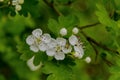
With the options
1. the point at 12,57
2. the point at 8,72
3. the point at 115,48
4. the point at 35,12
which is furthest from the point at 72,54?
the point at 8,72

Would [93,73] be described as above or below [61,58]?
below

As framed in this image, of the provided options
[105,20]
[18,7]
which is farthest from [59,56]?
[18,7]

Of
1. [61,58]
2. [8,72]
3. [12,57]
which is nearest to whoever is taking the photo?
[61,58]

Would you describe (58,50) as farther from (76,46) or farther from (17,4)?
(17,4)

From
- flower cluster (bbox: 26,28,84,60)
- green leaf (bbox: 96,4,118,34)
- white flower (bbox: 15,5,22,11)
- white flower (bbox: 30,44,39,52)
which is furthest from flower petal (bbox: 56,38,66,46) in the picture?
white flower (bbox: 15,5,22,11)

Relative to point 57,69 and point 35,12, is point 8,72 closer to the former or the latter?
point 35,12

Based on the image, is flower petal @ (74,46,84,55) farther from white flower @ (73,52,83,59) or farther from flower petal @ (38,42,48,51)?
flower petal @ (38,42,48,51)

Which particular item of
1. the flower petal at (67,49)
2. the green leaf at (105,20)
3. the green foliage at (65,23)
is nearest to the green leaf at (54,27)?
the green foliage at (65,23)
